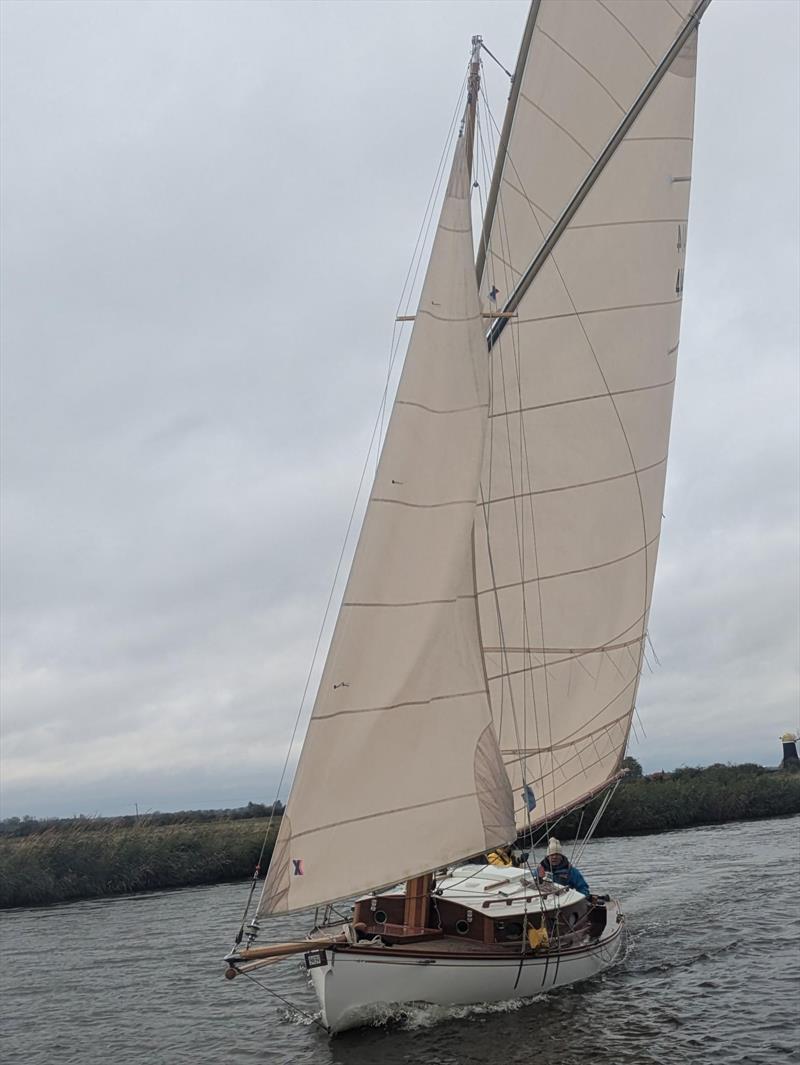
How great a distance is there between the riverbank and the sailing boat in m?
14.6

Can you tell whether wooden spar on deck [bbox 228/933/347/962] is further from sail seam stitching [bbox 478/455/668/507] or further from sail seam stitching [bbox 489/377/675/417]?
sail seam stitching [bbox 489/377/675/417]

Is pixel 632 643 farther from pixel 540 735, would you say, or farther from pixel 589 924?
pixel 589 924

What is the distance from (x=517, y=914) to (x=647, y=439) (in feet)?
33.6

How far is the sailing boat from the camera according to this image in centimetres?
1355

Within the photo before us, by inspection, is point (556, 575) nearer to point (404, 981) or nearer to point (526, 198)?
point (526, 198)

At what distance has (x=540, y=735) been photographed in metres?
19.6

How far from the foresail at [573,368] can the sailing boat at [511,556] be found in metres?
0.05

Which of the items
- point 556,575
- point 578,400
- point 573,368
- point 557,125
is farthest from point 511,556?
point 557,125

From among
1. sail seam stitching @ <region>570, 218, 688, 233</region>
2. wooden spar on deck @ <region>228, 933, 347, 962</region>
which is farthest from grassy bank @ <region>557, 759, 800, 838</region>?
wooden spar on deck @ <region>228, 933, 347, 962</region>

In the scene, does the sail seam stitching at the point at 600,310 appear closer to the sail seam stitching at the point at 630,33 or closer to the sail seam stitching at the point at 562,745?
the sail seam stitching at the point at 630,33

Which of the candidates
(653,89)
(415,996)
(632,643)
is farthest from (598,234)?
(415,996)

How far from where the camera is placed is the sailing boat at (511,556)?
13547 mm

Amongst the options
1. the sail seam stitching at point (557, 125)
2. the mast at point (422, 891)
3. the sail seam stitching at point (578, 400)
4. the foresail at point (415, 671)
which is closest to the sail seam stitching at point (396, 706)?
the foresail at point (415, 671)

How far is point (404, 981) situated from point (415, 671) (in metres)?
5.01
